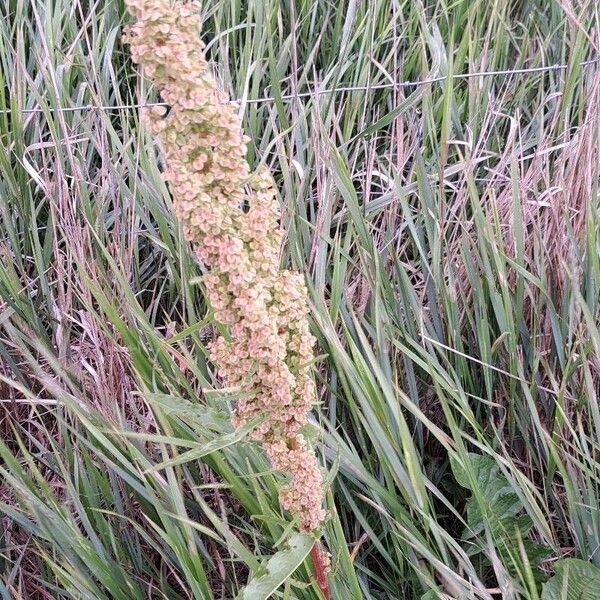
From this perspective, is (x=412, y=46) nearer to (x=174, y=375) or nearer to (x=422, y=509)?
(x=174, y=375)

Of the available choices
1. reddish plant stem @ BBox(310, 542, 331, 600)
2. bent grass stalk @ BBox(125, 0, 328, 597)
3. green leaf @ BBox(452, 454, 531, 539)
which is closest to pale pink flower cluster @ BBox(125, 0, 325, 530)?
bent grass stalk @ BBox(125, 0, 328, 597)

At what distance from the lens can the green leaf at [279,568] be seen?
0.82 m

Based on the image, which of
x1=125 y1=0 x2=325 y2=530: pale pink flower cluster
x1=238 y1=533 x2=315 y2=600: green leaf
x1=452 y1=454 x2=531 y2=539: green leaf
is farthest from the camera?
x1=452 y1=454 x2=531 y2=539: green leaf

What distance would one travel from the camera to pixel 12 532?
4.62 feet

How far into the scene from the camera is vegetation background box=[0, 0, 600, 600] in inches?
45.7

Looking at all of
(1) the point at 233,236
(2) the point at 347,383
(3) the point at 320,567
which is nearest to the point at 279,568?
(3) the point at 320,567

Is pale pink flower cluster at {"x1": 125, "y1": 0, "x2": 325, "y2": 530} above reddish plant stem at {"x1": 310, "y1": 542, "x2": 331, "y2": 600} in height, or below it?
above

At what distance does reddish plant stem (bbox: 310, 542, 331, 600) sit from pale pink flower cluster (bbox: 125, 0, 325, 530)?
0.41 ft

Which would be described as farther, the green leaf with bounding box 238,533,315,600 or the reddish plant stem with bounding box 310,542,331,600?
the reddish plant stem with bounding box 310,542,331,600

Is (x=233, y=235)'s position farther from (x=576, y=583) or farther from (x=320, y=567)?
(x=576, y=583)

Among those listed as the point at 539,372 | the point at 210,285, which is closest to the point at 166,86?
the point at 210,285

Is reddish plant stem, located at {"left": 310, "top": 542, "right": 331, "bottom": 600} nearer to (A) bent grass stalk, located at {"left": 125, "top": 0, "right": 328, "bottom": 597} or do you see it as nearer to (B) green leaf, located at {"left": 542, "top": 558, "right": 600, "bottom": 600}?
(A) bent grass stalk, located at {"left": 125, "top": 0, "right": 328, "bottom": 597}

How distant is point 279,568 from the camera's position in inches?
33.2

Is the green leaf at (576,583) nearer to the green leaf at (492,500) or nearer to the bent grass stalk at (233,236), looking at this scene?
the green leaf at (492,500)
